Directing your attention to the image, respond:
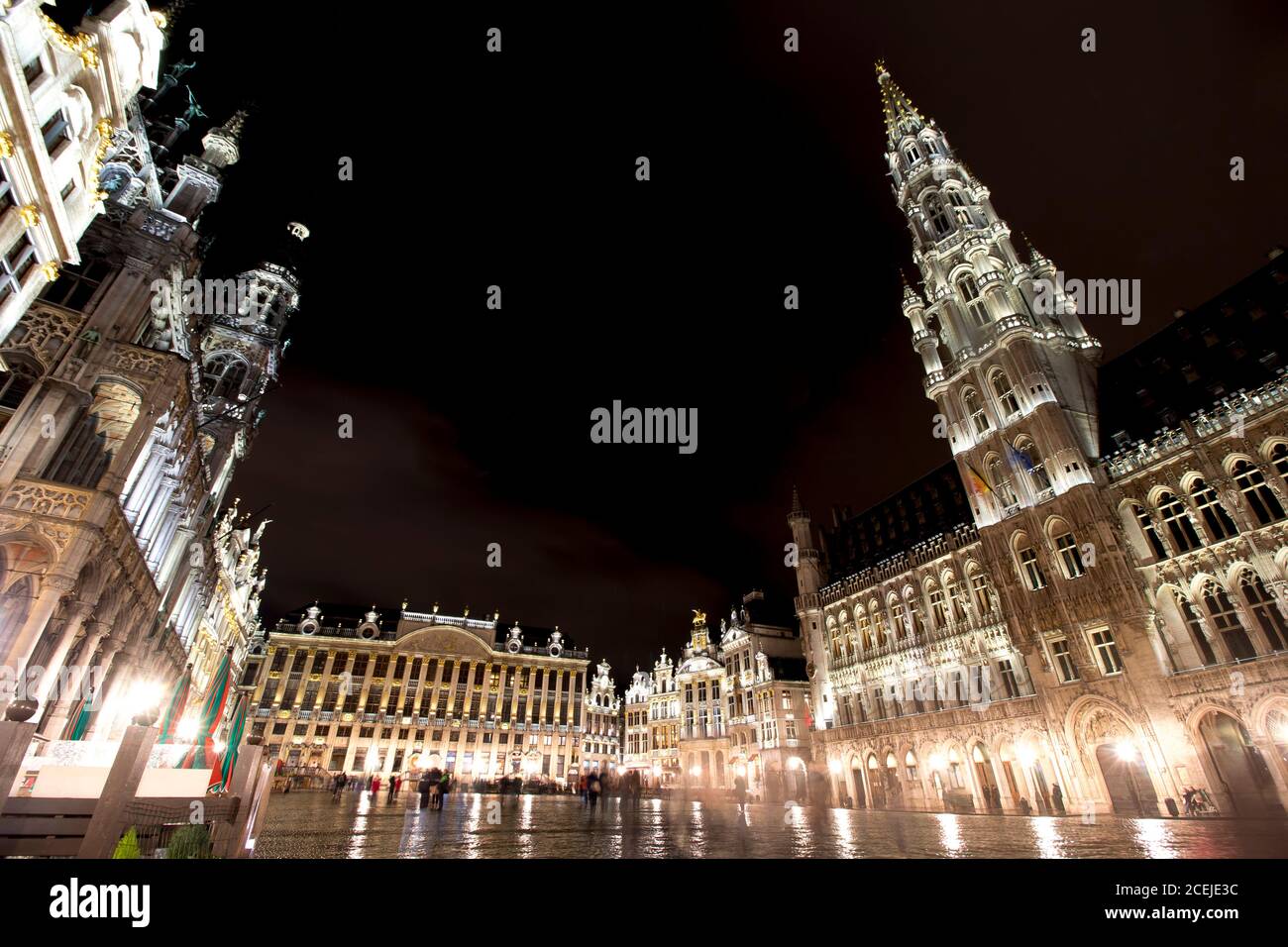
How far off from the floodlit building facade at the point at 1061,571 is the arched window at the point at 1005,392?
7.1 inches

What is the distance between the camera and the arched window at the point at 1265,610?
21.8 metres

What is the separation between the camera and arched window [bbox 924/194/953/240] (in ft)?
145

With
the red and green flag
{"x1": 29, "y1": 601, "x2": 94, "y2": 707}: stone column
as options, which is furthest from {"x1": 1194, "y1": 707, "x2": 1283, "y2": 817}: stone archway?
{"x1": 29, "y1": 601, "x2": 94, "y2": 707}: stone column

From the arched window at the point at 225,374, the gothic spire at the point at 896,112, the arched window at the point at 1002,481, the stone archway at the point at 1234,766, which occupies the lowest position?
the stone archway at the point at 1234,766

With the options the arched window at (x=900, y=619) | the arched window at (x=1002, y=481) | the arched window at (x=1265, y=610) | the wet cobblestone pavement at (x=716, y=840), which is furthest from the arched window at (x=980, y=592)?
the wet cobblestone pavement at (x=716, y=840)

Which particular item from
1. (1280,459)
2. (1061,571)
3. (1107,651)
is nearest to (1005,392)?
(1061,571)

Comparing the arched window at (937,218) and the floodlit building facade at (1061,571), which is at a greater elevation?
the arched window at (937,218)

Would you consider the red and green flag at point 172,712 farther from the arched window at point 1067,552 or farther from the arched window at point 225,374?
the arched window at point 1067,552

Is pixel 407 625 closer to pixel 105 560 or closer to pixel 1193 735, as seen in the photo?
pixel 105 560

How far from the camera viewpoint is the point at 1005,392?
34688 millimetres

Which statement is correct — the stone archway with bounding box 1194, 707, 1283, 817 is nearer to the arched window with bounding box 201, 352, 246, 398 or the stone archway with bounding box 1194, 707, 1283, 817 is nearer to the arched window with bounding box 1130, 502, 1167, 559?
the arched window with bounding box 1130, 502, 1167, 559

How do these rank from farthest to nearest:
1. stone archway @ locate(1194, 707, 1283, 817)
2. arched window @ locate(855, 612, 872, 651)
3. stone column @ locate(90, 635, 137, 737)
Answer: arched window @ locate(855, 612, 872, 651), stone archway @ locate(1194, 707, 1283, 817), stone column @ locate(90, 635, 137, 737)

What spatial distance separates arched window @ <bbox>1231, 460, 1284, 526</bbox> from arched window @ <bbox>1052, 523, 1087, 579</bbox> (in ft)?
21.0
